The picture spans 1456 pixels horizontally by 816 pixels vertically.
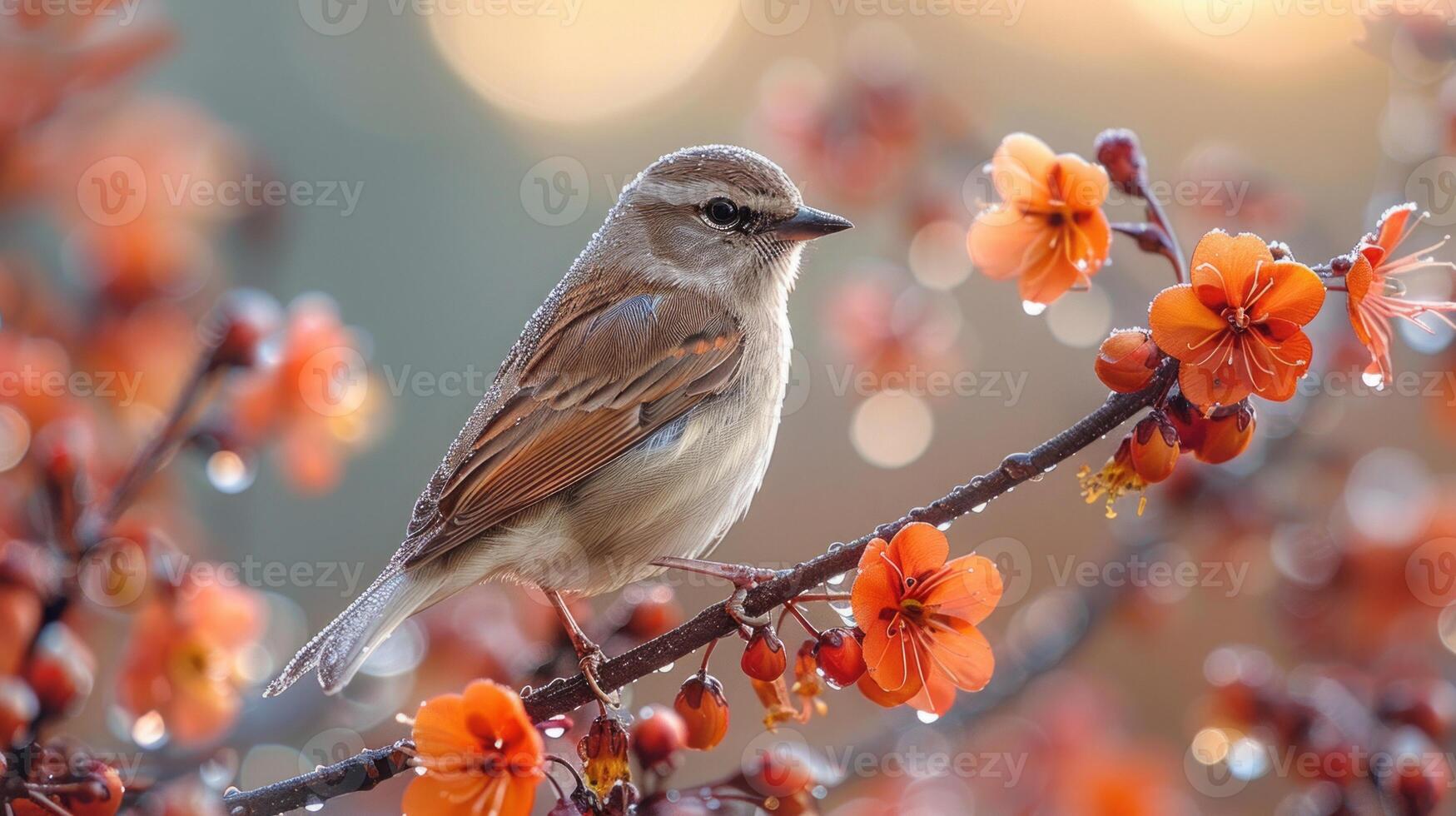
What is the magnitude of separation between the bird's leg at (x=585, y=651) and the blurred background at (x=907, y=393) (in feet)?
0.37

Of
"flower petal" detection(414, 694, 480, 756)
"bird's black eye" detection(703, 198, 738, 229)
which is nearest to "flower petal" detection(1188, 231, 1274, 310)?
"flower petal" detection(414, 694, 480, 756)

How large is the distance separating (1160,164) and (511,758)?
20.2 ft

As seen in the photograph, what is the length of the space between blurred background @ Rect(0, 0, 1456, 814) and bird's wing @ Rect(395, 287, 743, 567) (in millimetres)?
402

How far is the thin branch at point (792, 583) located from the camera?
190 cm

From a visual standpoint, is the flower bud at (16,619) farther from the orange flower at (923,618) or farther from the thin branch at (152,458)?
the orange flower at (923,618)

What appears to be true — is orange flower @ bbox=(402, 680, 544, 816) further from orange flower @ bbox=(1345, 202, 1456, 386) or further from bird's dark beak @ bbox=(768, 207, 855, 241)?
bird's dark beak @ bbox=(768, 207, 855, 241)

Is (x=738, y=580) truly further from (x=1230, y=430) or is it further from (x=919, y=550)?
(x=1230, y=430)

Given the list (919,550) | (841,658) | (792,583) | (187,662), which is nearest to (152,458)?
(187,662)

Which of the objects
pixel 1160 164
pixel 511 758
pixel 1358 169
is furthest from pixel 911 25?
pixel 511 758

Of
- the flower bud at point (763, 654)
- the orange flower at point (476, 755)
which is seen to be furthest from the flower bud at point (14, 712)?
the flower bud at point (763, 654)

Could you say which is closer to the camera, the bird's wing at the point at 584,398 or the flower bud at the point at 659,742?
the flower bud at the point at 659,742

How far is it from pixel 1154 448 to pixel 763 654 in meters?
0.76

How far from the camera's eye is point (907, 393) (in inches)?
175

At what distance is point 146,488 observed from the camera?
3.12 m
